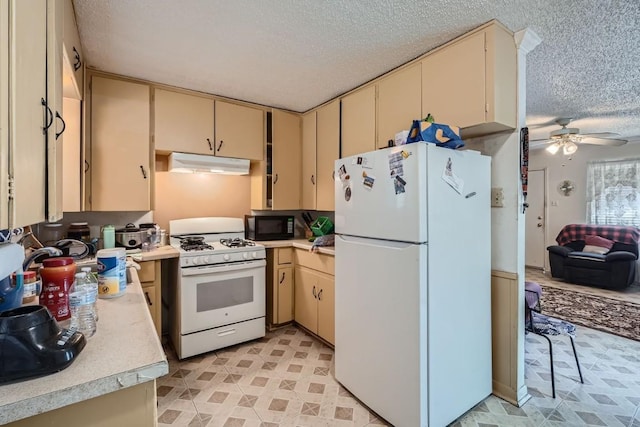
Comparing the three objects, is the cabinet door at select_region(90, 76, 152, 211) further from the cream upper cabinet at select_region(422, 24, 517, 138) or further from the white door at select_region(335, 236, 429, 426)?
the cream upper cabinet at select_region(422, 24, 517, 138)

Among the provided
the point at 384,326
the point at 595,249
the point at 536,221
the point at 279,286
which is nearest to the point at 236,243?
the point at 279,286

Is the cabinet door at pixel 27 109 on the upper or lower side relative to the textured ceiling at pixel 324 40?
lower

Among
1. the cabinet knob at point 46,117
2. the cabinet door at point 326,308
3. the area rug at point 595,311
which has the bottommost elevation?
the area rug at point 595,311

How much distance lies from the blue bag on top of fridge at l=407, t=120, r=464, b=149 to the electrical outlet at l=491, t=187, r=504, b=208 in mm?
496

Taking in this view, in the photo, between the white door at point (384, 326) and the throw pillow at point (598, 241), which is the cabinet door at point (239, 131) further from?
the throw pillow at point (598, 241)

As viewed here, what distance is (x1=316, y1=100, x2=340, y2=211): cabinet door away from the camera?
2.96 meters

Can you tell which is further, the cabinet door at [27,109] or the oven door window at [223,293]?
the oven door window at [223,293]

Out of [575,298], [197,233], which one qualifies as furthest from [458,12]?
[575,298]

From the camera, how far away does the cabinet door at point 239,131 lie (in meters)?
2.92

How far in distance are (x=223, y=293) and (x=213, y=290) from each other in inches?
3.5

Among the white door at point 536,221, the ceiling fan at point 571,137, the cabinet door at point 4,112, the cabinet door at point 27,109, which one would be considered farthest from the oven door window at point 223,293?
the white door at point 536,221

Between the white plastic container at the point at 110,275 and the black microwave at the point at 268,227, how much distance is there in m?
1.71

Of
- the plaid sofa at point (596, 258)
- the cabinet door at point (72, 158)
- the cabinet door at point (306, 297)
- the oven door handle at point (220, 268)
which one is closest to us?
the cabinet door at point (72, 158)

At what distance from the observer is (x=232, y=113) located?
298cm
